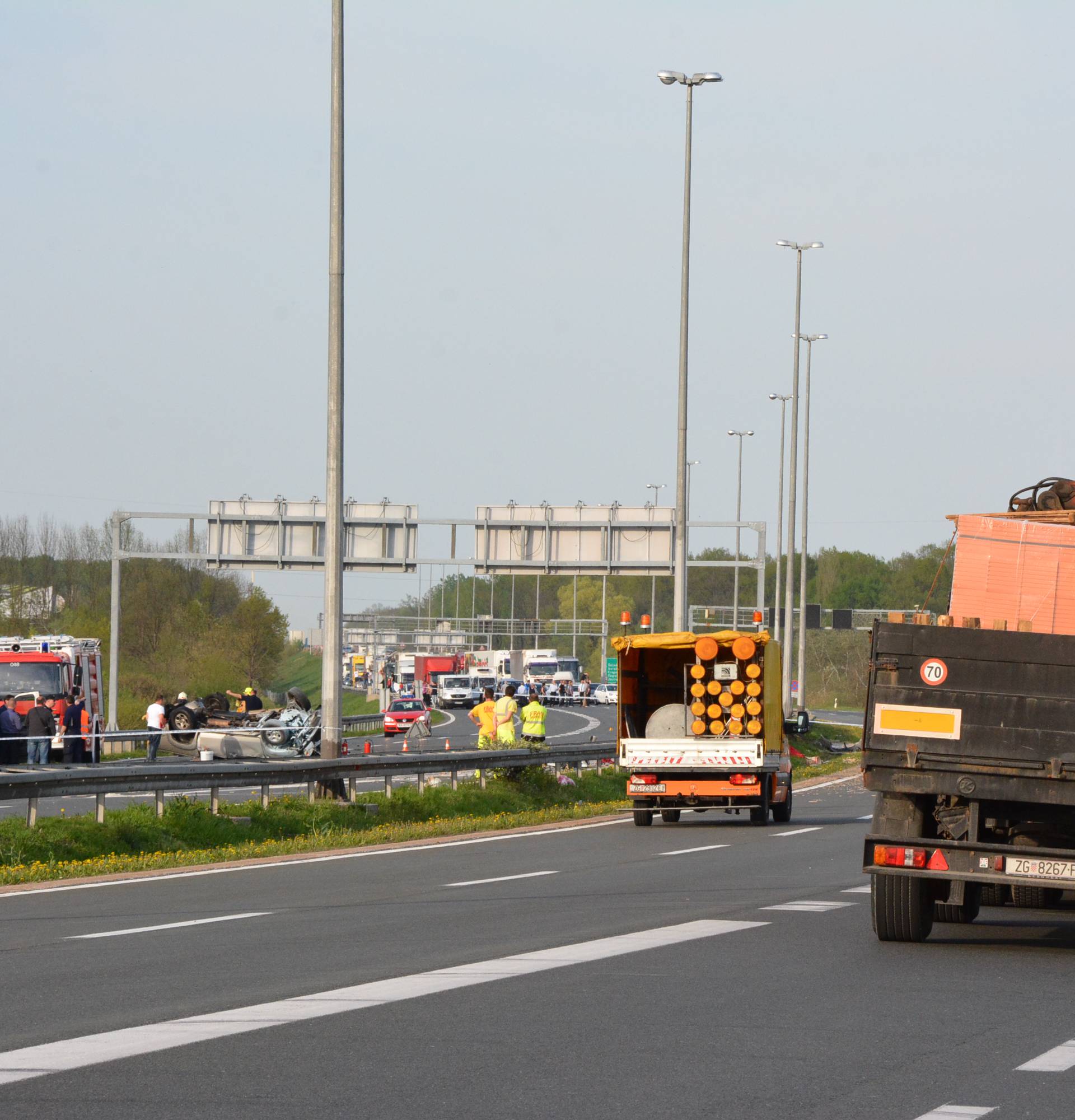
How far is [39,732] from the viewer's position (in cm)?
3366

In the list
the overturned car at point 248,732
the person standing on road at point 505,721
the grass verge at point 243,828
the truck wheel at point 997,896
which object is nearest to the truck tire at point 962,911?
the truck wheel at point 997,896

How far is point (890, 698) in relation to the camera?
450 inches

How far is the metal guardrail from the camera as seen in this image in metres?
19.6

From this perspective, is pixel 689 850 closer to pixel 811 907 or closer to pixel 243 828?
pixel 243 828

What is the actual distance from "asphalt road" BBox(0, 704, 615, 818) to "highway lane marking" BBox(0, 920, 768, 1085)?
1103 cm

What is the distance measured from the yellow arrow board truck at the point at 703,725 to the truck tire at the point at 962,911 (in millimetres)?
12029

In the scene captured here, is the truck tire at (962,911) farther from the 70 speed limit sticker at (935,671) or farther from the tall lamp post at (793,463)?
the tall lamp post at (793,463)

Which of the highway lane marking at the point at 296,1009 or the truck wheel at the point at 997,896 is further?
the truck wheel at the point at 997,896

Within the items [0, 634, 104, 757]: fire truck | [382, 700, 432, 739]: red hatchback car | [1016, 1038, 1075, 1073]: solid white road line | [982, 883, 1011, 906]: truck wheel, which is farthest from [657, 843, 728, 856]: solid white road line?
[382, 700, 432, 739]: red hatchback car

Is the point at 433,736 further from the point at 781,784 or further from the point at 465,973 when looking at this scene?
the point at 465,973

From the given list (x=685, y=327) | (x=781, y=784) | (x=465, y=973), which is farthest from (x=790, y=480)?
(x=465, y=973)

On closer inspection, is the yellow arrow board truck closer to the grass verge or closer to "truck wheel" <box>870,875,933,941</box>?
the grass verge

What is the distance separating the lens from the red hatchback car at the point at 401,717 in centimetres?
6788

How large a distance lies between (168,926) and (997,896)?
6.39 m
